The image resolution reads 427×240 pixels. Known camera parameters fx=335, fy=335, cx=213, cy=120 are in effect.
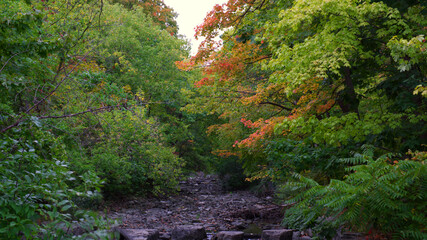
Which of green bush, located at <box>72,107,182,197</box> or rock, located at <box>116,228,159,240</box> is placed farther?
green bush, located at <box>72,107,182,197</box>

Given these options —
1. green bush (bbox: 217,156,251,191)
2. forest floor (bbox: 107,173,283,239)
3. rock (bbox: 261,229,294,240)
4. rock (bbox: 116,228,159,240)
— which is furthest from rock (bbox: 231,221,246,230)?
green bush (bbox: 217,156,251,191)

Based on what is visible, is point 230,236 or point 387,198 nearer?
point 387,198

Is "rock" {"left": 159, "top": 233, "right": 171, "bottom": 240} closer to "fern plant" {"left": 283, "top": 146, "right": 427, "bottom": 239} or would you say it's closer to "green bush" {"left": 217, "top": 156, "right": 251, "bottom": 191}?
"fern plant" {"left": 283, "top": 146, "right": 427, "bottom": 239}

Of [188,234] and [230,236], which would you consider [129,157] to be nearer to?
[188,234]

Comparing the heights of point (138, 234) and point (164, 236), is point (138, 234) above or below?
above

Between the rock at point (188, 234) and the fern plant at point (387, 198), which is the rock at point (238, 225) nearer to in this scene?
the rock at point (188, 234)

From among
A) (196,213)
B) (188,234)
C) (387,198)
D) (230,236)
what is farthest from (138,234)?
(387,198)

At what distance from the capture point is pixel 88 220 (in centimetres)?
314

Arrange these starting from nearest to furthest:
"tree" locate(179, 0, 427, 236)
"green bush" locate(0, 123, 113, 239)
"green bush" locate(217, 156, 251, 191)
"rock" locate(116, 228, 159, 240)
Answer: "green bush" locate(0, 123, 113, 239) → "tree" locate(179, 0, 427, 236) → "rock" locate(116, 228, 159, 240) → "green bush" locate(217, 156, 251, 191)

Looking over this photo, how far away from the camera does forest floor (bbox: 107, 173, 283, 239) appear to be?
12883 millimetres

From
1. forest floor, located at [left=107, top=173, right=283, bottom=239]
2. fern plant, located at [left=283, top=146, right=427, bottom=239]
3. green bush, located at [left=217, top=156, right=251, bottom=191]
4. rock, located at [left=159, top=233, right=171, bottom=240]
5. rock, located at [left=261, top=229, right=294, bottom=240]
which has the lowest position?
rock, located at [left=159, top=233, right=171, bottom=240]

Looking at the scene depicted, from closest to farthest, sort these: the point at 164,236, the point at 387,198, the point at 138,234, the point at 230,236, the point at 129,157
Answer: the point at 387,198 → the point at 138,234 → the point at 230,236 → the point at 164,236 → the point at 129,157

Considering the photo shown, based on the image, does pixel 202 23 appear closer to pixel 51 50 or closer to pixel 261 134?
pixel 261 134

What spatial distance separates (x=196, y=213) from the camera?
51.9ft
